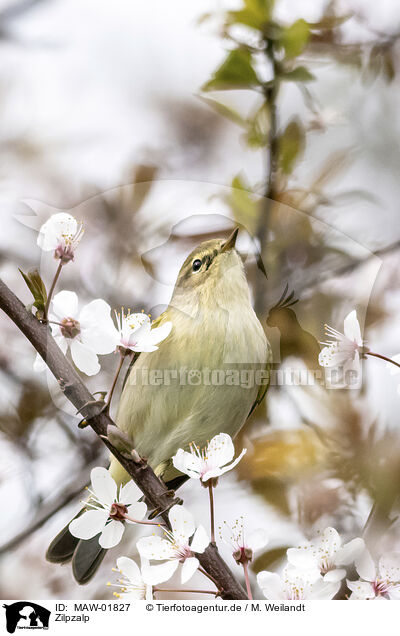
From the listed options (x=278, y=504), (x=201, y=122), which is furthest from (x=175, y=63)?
(x=278, y=504)

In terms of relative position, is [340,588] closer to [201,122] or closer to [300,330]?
[300,330]

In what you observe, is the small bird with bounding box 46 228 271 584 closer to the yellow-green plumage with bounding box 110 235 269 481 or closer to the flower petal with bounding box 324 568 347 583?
the yellow-green plumage with bounding box 110 235 269 481

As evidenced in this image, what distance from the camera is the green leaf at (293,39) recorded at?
1.63 feet

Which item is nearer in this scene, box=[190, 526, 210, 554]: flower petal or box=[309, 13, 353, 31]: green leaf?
box=[190, 526, 210, 554]: flower petal

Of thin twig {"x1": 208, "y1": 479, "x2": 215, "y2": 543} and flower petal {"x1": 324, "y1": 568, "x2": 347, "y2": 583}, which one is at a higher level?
thin twig {"x1": 208, "y1": 479, "x2": 215, "y2": 543}

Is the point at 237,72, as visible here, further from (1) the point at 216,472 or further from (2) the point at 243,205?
(1) the point at 216,472

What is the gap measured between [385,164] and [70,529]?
1.31 ft

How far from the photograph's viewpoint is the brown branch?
1.37 ft

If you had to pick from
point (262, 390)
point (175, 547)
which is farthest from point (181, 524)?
point (262, 390)

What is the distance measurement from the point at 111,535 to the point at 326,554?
0.55 ft

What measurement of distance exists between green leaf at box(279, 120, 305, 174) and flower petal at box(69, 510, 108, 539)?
31 centimetres

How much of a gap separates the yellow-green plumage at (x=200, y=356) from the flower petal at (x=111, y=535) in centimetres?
4

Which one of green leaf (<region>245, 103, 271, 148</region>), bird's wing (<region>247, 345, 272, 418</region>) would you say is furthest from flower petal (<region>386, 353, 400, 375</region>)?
green leaf (<region>245, 103, 271, 148</region>)

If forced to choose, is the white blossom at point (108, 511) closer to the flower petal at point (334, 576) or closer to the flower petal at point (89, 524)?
the flower petal at point (89, 524)
